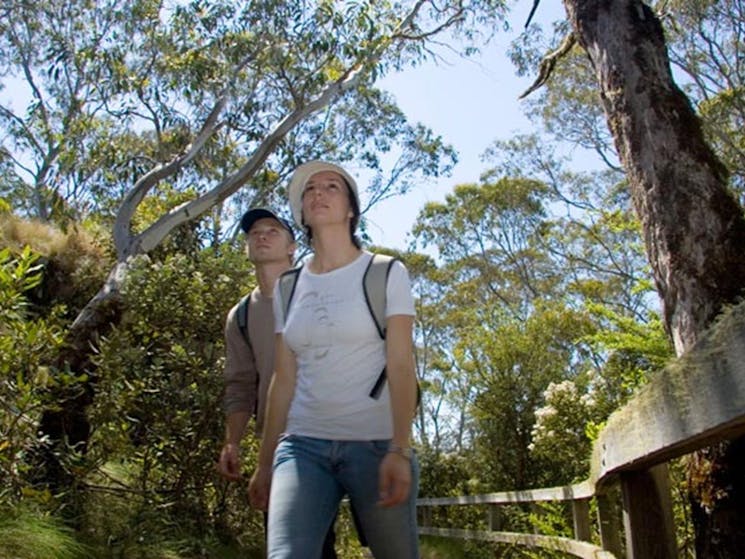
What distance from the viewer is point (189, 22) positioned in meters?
12.0

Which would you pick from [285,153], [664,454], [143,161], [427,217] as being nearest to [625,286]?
[427,217]

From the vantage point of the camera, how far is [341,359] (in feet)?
6.83

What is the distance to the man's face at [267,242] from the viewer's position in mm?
3230

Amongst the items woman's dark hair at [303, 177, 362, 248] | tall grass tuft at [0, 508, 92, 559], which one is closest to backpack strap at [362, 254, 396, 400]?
woman's dark hair at [303, 177, 362, 248]

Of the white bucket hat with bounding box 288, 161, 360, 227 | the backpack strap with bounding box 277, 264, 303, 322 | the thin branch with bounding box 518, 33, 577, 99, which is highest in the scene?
the thin branch with bounding box 518, 33, 577, 99

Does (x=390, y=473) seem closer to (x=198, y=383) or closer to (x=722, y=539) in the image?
(x=722, y=539)

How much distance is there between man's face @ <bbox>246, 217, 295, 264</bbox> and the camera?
10.6 ft

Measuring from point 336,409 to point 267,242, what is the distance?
4.37ft

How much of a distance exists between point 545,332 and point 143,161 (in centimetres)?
764

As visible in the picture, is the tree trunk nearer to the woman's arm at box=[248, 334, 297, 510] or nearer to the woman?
the woman

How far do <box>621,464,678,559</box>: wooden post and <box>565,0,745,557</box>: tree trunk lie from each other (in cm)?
56

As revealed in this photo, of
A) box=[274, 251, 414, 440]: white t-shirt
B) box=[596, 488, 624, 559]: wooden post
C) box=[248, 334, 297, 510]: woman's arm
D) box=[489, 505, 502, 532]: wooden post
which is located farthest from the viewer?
box=[489, 505, 502, 532]: wooden post

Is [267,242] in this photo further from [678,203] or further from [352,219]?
[678,203]

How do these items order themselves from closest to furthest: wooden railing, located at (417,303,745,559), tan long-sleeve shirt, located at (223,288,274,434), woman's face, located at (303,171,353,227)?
wooden railing, located at (417,303,745,559) < woman's face, located at (303,171,353,227) < tan long-sleeve shirt, located at (223,288,274,434)
